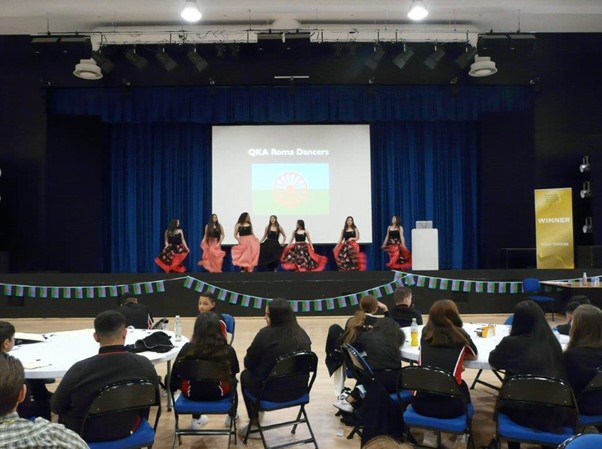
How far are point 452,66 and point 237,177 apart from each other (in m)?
5.13

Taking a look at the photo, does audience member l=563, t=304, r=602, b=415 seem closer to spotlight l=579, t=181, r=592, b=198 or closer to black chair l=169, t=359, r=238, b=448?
black chair l=169, t=359, r=238, b=448

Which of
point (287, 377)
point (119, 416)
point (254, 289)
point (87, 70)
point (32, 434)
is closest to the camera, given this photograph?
point (32, 434)

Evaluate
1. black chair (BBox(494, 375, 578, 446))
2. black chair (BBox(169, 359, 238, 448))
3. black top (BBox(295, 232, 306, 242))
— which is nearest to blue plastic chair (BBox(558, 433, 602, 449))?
black chair (BBox(494, 375, 578, 446))

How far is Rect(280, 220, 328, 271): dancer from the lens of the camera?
35.0ft

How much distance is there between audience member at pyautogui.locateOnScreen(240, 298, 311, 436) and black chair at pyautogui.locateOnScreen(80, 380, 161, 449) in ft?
2.82

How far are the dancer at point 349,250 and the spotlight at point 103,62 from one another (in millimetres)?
5544

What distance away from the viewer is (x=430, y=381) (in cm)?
305

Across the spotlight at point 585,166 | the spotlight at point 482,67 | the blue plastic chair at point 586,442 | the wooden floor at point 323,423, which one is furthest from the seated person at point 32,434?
the spotlight at point 585,166

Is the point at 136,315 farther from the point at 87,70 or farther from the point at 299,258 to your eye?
the point at 87,70

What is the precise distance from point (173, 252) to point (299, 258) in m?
2.67

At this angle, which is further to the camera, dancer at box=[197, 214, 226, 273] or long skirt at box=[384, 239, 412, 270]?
long skirt at box=[384, 239, 412, 270]

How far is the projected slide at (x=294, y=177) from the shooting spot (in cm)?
1160

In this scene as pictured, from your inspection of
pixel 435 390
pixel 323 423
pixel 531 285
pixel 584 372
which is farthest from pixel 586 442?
pixel 531 285

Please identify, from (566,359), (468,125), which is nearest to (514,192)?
(468,125)
